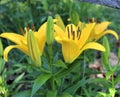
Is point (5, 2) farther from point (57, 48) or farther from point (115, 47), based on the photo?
point (115, 47)

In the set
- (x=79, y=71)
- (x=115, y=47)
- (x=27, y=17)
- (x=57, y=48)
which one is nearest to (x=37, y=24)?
(x=27, y=17)

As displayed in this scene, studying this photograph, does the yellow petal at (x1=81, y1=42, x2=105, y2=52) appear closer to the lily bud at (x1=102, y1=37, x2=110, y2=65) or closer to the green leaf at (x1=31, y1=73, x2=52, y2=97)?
the lily bud at (x1=102, y1=37, x2=110, y2=65)

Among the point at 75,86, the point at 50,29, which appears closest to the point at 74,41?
the point at 50,29

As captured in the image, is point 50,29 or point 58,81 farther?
point 58,81

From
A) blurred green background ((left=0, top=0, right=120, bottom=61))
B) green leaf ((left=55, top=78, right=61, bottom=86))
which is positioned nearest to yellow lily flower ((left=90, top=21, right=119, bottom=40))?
green leaf ((left=55, top=78, right=61, bottom=86))

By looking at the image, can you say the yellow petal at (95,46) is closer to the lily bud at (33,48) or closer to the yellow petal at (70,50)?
the yellow petal at (70,50)

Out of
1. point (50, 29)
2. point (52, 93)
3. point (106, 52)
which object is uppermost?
point (50, 29)

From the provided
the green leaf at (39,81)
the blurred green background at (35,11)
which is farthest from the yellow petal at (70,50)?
the blurred green background at (35,11)

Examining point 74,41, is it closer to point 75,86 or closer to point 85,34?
point 85,34
